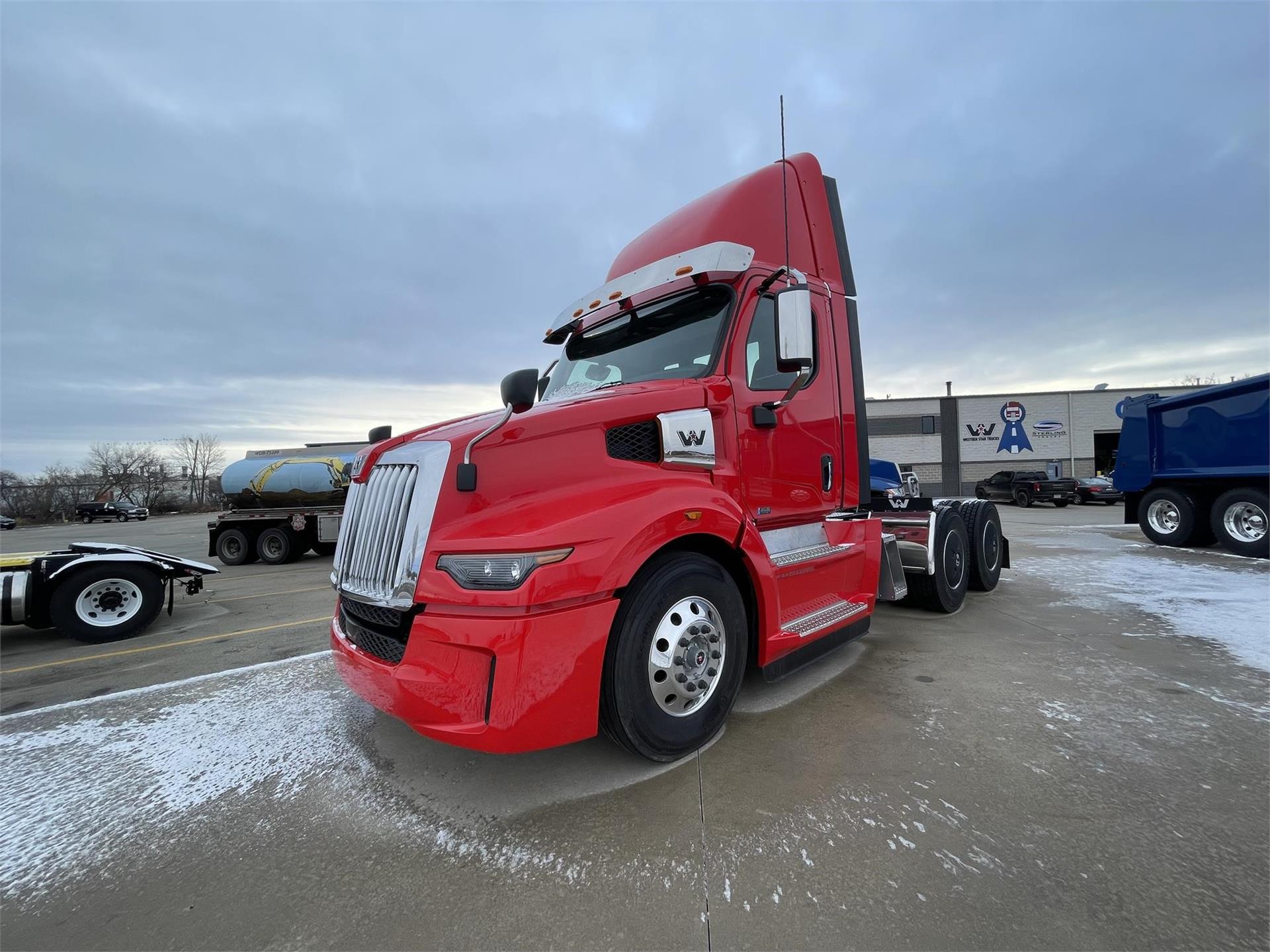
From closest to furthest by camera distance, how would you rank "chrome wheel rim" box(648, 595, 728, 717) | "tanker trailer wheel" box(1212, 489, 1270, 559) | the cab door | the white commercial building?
"chrome wheel rim" box(648, 595, 728, 717), the cab door, "tanker trailer wheel" box(1212, 489, 1270, 559), the white commercial building

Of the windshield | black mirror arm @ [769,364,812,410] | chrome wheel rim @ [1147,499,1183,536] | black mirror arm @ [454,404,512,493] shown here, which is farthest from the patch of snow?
black mirror arm @ [454,404,512,493]

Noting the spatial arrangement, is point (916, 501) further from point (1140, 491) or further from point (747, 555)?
point (1140, 491)

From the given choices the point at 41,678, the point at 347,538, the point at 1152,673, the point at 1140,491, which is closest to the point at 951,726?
the point at 1152,673

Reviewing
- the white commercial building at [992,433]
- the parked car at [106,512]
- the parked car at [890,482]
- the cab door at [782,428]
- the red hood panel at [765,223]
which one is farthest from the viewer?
the parked car at [106,512]

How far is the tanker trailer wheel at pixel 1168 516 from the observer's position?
9.49 meters

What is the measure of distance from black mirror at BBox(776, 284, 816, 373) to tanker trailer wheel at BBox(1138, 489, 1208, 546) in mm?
10826

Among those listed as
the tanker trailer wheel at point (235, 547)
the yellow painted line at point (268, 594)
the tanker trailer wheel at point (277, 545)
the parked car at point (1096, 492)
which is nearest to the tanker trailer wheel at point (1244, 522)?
the yellow painted line at point (268, 594)

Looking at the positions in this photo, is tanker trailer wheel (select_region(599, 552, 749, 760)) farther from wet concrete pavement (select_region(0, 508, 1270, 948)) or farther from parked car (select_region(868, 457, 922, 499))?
parked car (select_region(868, 457, 922, 499))

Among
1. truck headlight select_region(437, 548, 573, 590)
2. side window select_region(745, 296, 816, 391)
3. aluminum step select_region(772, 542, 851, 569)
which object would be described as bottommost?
aluminum step select_region(772, 542, 851, 569)

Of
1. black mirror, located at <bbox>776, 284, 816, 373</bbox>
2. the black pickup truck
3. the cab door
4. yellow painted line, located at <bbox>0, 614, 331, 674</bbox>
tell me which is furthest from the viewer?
the black pickup truck

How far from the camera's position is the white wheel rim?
5391 mm

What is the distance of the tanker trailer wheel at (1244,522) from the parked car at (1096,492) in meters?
17.2

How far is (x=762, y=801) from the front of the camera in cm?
233

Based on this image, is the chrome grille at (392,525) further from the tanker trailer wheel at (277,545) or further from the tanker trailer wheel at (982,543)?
the tanker trailer wheel at (277,545)
